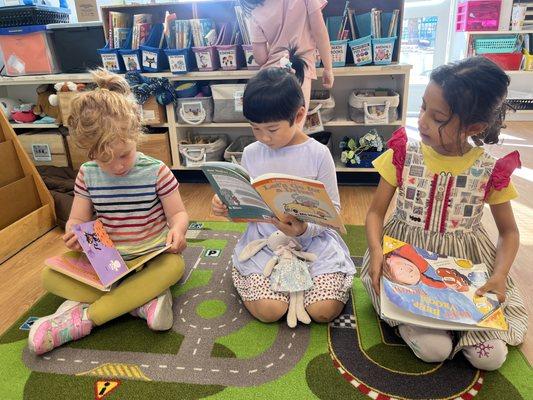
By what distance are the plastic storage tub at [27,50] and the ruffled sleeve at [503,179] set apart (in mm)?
2409

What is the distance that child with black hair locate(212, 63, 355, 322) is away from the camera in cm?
103

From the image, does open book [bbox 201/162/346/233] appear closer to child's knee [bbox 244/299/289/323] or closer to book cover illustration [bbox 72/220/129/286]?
child's knee [bbox 244/299/289/323]

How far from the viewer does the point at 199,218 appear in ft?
6.27

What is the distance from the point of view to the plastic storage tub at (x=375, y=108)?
204cm

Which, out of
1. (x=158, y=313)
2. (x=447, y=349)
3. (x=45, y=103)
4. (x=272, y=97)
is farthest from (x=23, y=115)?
(x=447, y=349)

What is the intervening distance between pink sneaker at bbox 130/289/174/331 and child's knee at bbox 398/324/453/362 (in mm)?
638

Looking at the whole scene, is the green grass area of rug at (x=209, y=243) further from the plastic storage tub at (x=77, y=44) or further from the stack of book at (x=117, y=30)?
the plastic storage tub at (x=77, y=44)

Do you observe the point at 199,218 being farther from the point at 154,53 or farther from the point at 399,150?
the point at 399,150

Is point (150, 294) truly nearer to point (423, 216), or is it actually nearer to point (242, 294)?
point (242, 294)

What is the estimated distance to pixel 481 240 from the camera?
3.50 feet

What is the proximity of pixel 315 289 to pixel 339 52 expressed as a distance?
1.37 metres

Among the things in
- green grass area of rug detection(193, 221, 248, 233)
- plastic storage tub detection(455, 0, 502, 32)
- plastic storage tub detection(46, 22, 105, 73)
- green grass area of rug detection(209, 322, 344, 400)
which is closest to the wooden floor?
green grass area of rug detection(193, 221, 248, 233)

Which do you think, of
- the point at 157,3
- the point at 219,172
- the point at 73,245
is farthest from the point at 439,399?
the point at 157,3

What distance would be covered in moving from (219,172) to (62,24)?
77.7 inches
